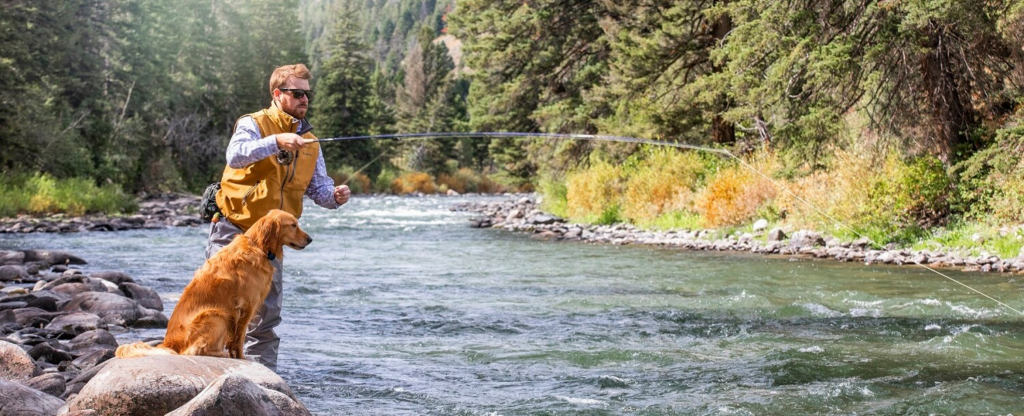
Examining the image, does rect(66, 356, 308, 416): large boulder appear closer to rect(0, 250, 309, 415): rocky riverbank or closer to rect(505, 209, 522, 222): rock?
rect(0, 250, 309, 415): rocky riverbank

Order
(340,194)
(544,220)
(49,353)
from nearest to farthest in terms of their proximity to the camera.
Answer: (340,194) < (49,353) < (544,220)

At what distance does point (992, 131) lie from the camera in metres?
14.0

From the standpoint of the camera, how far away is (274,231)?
4.88m

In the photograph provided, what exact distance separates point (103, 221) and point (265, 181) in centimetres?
2193

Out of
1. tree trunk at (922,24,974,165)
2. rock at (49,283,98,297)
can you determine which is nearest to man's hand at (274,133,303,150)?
rock at (49,283,98,297)

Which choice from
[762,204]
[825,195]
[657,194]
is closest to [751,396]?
[825,195]

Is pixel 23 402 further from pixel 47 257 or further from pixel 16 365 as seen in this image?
pixel 47 257

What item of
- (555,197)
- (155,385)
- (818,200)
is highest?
(818,200)

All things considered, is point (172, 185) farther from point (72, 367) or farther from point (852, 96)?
point (72, 367)

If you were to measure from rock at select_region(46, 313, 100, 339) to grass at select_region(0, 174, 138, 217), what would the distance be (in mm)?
18684

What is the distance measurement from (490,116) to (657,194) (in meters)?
12.0

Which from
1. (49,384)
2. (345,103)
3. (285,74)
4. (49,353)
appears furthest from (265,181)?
(345,103)

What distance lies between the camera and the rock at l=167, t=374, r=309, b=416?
4.17m

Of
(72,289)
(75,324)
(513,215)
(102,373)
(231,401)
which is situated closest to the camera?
(231,401)
